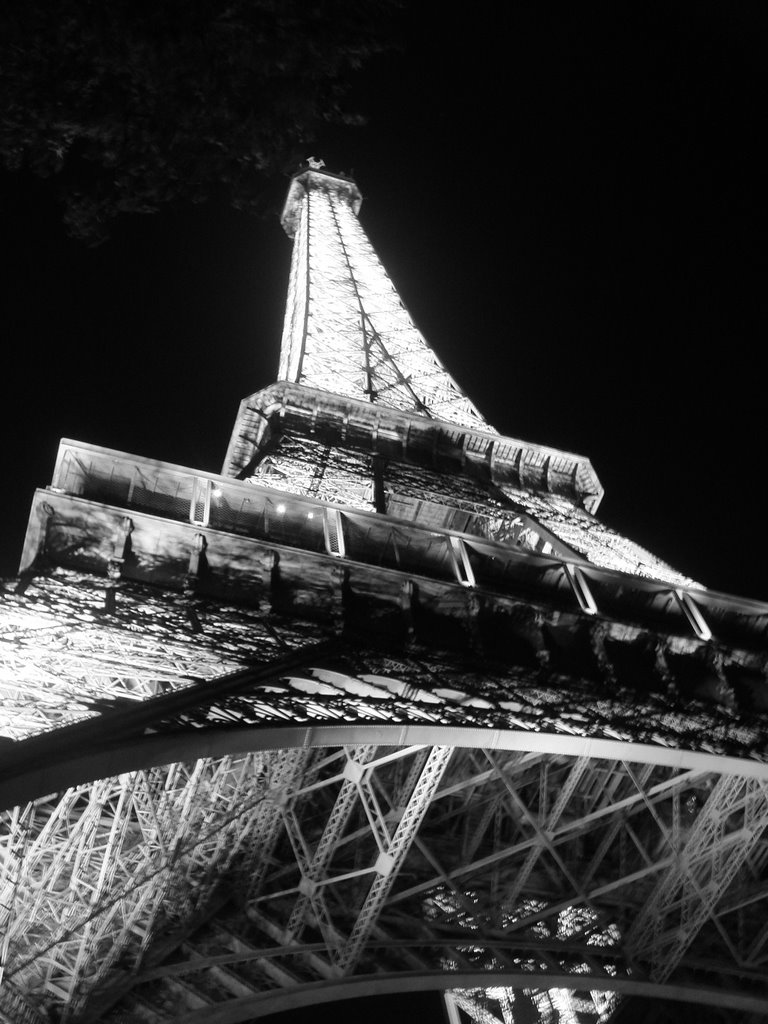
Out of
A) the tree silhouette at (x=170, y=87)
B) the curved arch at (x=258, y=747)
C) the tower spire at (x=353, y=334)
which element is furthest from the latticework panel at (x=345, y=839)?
the tower spire at (x=353, y=334)

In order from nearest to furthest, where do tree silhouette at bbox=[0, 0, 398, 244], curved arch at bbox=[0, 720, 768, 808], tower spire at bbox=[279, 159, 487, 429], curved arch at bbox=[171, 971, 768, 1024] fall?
curved arch at bbox=[0, 720, 768, 808], tree silhouette at bbox=[0, 0, 398, 244], curved arch at bbox=[171, 971, 768, 1024], tower spire at bbox=[279, 159, 487, 429]

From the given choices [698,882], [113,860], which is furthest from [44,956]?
[698,882]

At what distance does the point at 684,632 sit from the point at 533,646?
330 cm

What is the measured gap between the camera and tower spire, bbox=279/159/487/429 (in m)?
30.6

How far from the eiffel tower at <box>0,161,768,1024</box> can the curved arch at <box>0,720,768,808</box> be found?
27mm

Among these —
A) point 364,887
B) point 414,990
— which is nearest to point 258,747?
point 364,887

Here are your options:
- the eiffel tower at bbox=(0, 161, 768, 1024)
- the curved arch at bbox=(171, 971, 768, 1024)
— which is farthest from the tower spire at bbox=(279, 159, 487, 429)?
the curved arch at bbox=(171, 971, 768, 1024)

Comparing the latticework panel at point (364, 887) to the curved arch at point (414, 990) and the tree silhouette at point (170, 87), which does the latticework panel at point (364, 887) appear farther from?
the tree silhouette at point (170, 87)

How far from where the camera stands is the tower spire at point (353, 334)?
100 feet

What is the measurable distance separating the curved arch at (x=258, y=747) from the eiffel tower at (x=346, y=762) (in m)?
0.03

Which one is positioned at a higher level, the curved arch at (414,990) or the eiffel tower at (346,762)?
the eiffel tower at (346,762)

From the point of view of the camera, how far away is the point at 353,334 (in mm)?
35094

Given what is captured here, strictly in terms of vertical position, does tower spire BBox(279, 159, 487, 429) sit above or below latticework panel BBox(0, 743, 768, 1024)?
above

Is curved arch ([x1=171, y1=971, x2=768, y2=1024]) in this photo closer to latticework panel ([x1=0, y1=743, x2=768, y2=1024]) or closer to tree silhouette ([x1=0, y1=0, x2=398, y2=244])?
latticework panel ([x1=0, y1=743, x2=768, y2=1024])
